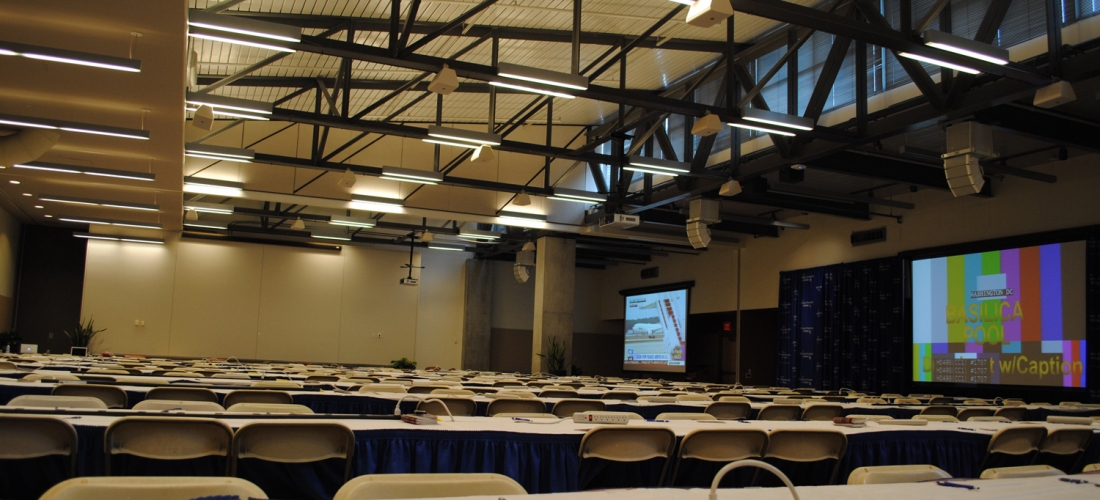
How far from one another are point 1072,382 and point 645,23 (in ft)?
26.5

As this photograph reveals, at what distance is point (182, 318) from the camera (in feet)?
63.7

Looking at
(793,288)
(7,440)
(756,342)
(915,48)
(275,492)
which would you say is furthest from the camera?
(756,342)

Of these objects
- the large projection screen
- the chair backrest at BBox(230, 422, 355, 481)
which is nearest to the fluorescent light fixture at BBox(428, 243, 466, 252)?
the large projection screen

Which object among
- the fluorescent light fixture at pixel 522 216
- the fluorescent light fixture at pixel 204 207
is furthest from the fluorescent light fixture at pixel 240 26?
the fluorescent light fixture at pixel 204 207

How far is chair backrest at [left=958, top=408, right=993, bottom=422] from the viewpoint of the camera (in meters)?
6.39

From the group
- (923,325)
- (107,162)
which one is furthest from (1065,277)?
(107,162)

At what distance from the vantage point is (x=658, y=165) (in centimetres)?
1112

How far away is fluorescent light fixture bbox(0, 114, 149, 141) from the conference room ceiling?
0.40 meters

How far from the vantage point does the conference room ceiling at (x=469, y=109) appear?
764cm

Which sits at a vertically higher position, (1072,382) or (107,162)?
(107,162)

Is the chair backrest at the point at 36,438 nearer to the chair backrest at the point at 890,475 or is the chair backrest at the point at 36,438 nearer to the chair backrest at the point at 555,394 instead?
the chair backrest at the point at 890,475

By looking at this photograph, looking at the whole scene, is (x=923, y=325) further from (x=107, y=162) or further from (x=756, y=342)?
(x=107, y=162)

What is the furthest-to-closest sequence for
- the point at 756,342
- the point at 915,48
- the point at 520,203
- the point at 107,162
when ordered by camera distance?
1. the point at 756,342
2. the point at 520,203
3. the point at 107,162
4. the point at 915,48

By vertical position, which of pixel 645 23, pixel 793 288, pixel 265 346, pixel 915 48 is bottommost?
pixel 265 346
